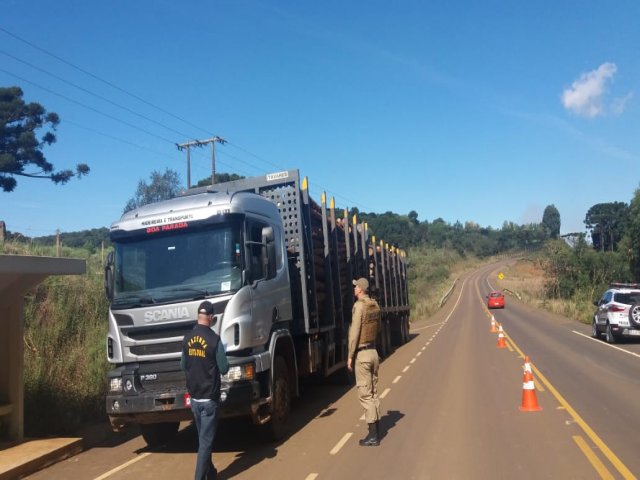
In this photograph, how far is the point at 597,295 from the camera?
43.9 m

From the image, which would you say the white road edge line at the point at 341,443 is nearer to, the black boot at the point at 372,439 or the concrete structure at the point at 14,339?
the black boot at the point at 372,439

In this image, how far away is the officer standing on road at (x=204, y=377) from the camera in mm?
5648

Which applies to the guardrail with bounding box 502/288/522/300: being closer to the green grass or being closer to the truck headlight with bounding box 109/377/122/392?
the green grass

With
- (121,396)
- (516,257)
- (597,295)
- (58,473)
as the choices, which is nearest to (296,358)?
(121,396)

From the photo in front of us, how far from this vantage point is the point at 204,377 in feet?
18.6

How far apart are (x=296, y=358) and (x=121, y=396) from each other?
299 centimetres

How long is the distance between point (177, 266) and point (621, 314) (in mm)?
16783

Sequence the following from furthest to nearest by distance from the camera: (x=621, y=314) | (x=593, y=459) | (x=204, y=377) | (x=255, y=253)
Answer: (x=621, y=314), (x=255, y=253), (x=593, y=459), (x=204, y=377)

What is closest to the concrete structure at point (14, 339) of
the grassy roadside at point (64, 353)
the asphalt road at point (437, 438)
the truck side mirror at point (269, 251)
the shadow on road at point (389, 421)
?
the grassy roadside at point (64, 353)

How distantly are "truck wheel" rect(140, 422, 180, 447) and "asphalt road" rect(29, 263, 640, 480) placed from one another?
0.13 m

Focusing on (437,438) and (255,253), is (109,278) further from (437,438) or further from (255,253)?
(437,438)

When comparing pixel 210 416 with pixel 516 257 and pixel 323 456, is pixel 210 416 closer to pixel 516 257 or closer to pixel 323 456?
pixel 323 456

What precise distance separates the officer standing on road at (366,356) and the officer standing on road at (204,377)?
210 centimetres

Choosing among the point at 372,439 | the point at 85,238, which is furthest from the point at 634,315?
the point at 85,238
